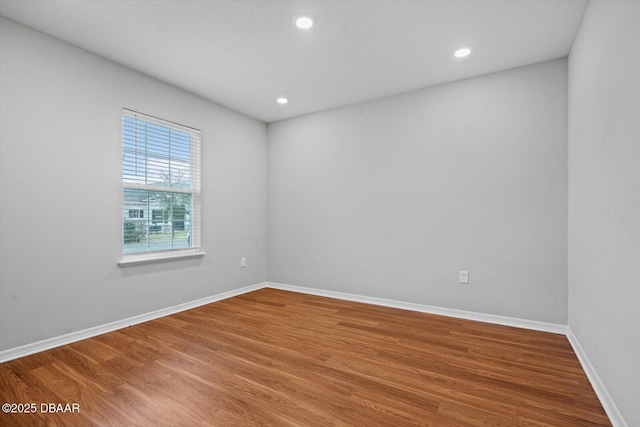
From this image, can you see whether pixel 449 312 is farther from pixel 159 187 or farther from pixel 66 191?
pixel 66 191

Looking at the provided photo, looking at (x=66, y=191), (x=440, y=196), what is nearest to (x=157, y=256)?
(x=66, y=191)

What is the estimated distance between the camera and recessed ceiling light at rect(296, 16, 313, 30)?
2.21 metres

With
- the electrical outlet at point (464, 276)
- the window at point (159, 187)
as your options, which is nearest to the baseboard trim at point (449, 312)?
the electrical outlet at point (464, 276)

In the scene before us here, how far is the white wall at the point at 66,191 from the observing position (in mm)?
2223

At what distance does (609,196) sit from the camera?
1622mm

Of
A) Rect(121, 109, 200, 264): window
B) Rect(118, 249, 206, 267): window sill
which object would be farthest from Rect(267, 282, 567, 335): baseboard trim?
Rect(121, 109, 200, 264): window

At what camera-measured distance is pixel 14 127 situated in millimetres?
2238

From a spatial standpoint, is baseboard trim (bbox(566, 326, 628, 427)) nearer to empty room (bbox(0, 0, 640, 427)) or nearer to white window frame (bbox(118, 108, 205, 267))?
empty room (bbox(0, 0, 640, 427))

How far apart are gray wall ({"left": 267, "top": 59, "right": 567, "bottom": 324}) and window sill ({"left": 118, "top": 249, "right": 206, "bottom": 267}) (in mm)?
1340

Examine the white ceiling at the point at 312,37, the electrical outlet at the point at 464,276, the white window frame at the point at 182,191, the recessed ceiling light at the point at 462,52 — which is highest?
the white ceiling at the point at 312,37

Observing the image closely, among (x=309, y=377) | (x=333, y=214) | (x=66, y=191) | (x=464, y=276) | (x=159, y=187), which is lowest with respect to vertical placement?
(x=309, y=377)

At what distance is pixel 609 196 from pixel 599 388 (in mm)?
1123

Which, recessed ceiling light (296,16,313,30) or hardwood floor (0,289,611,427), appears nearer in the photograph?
hardwood floor (0,289,611,427)

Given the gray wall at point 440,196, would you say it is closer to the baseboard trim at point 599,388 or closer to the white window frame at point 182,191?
the baseboard trim at point 599,388
